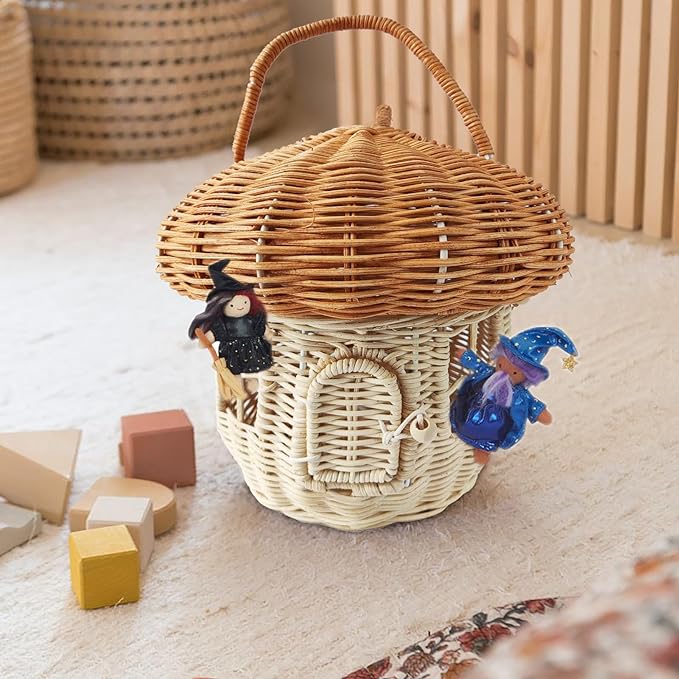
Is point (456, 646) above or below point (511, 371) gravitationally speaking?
below

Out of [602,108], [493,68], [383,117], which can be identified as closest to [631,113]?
[602,108]

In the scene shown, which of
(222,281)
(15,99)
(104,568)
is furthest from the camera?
(15,99)

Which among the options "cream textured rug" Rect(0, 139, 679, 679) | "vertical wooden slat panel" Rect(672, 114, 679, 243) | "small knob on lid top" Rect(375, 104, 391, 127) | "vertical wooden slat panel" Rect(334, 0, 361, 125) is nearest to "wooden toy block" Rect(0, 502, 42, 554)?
"cream textured rug" Rect(0, 139, 679, 679)

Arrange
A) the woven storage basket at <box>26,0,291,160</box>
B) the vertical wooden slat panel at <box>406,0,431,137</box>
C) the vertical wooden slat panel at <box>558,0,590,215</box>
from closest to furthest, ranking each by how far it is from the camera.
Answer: the vertical wooden slat panel at <box>558,0,590,215</box>
the vertical wooden slat panel at <box>406,0,431,137</box>
the woven storage basket at <box>26,0,291,160</box>

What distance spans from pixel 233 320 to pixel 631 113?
4.12ft

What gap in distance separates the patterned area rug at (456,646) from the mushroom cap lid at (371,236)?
277 millimetres

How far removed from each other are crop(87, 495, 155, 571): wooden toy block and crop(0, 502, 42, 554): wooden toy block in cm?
8

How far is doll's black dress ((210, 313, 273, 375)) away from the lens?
929 millimetres

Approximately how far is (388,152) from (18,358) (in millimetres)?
760

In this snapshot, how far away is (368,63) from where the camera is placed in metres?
2.36

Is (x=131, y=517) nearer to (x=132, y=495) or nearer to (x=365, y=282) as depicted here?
(x=132, y=495)

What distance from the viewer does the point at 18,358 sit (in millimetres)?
1602

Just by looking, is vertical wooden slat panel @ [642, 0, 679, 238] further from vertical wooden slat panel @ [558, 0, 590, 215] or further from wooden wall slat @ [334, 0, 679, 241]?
vertical wooden slat panel @ [558, 0, 590, 215]

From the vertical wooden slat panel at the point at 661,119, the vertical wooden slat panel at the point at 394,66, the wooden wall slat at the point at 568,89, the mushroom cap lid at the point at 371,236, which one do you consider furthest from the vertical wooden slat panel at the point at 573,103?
the mushroom cap lid at the point at 371,236
